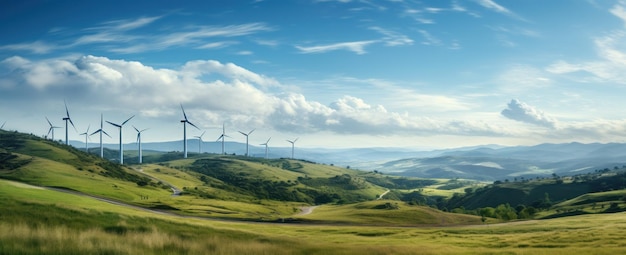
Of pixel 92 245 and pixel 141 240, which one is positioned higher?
pixel 92 245

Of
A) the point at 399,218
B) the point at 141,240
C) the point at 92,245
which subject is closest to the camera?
the point at 92,245

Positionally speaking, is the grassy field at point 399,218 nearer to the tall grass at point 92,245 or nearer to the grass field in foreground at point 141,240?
the grass field in foreground at point 141,240

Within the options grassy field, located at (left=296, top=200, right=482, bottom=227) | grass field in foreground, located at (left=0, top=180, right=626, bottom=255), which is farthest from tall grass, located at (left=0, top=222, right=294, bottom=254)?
grassy field, located at (left=296, top=200, right=482, bottom=227)

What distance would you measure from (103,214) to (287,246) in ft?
68.9

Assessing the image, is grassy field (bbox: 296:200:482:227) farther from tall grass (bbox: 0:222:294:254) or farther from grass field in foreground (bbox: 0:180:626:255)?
tall grass (bbox: 0:222:294:254)

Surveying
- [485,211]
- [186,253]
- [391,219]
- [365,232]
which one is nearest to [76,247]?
[186,253]

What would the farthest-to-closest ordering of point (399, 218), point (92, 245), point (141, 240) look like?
point (399, 218) → point (141, 240) → point (92, 245)

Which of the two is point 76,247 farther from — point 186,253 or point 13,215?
point 13,215

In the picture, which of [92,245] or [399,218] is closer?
[92,245]

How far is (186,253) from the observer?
66.6 ft

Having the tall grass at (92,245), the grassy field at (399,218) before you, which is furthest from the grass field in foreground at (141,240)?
the grassy field at (399,218)

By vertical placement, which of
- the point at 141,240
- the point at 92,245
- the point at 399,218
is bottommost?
the point at 399,218

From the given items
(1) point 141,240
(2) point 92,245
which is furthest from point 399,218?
(2) point 92,245

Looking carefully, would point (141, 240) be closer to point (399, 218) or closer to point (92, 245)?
point (92, 245)
